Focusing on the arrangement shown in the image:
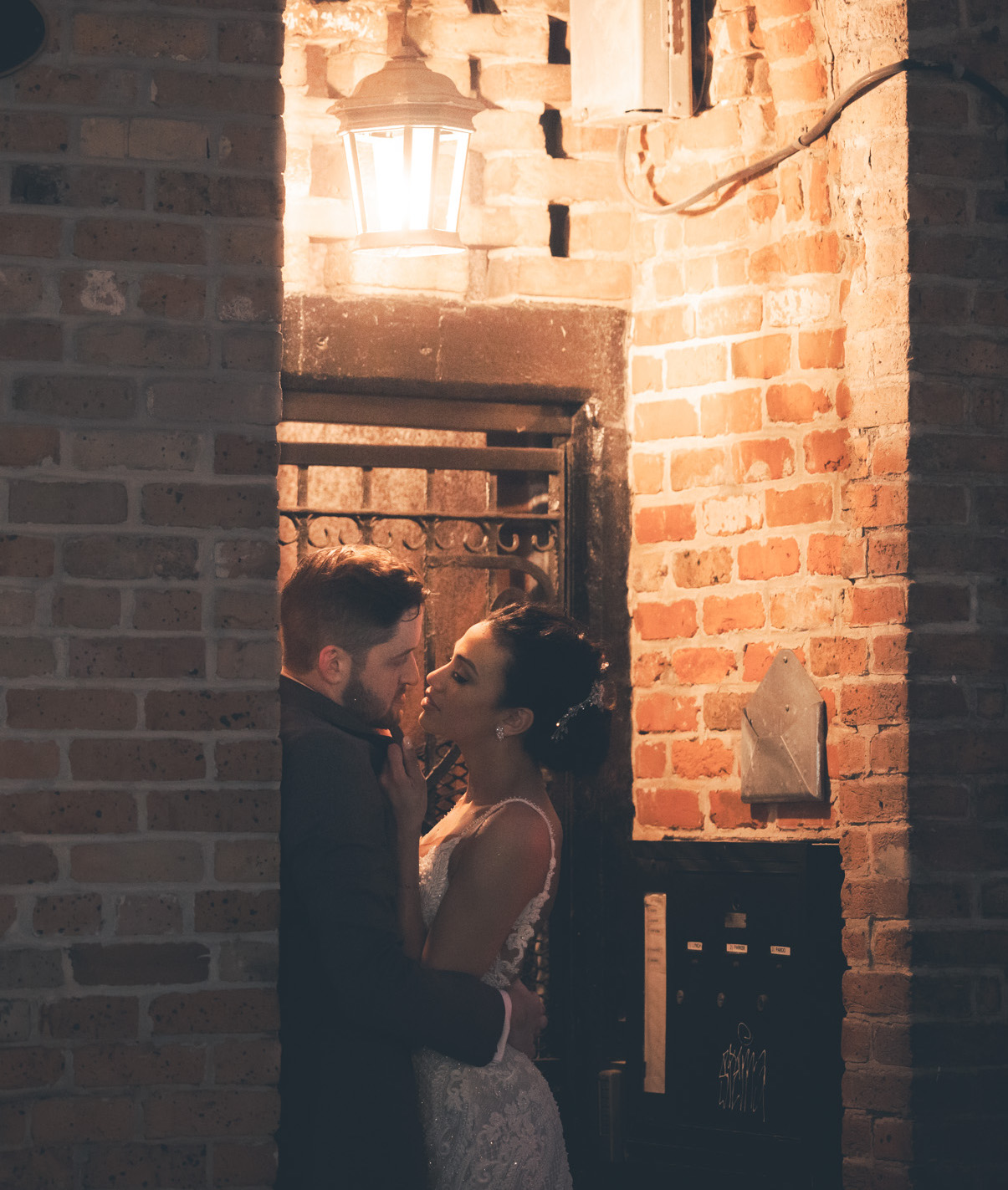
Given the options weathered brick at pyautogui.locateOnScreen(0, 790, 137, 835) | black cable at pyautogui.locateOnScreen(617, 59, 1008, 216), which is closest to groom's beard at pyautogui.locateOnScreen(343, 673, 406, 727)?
weathered brick at pyautogui.locateOnScreen(0, 790, 137, 835)

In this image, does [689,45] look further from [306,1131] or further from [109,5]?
[306,1131]

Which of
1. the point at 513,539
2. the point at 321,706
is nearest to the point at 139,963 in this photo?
the point at 321,706

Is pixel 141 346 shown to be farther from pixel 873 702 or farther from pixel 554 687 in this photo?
pixel 873 702

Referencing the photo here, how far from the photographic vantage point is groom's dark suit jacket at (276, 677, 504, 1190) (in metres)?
2.38

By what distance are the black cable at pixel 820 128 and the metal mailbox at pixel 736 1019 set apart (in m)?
1.73

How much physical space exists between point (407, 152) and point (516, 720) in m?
1.52

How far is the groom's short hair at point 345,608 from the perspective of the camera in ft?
8.84

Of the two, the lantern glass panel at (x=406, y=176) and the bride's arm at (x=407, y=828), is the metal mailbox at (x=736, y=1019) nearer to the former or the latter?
the bride's arm at (x=407, y=828)

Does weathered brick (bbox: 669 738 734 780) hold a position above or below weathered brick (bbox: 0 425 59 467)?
below

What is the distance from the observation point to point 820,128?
11.6ft

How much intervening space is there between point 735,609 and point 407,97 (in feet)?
5.12

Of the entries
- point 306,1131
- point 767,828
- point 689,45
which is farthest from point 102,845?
point 689,45

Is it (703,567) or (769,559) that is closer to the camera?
(769,559)

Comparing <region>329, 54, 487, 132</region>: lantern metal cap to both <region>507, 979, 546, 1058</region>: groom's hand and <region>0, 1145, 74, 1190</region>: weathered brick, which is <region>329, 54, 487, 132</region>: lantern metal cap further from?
<region>0, 1145, 74, 1190</region>: weathered brick
